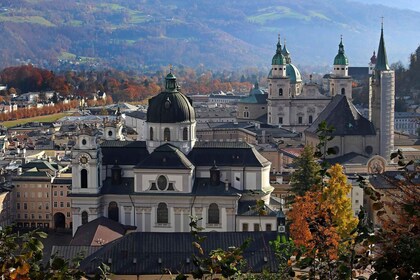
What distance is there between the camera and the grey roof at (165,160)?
29.8 metres

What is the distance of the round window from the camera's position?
1179 inches

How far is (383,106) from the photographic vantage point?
41844mm

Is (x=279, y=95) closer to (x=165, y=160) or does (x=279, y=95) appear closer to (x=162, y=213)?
(x=165, y=160)

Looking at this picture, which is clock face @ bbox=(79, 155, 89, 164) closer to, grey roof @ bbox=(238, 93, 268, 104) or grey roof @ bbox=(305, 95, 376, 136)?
grey roof @ bbox=(305, 95, 376, 136)

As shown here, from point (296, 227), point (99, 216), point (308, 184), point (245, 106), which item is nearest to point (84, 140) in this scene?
point (99, 216)

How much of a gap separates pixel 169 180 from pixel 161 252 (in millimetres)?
8322

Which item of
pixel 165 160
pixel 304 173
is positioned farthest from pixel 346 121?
pixel 165 160

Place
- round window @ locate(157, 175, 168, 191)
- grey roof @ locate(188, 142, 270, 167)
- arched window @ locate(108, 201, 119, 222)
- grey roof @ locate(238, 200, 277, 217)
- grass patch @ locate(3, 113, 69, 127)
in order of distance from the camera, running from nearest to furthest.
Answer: grey roof @ locate(238, 200, 277, 217) → round window @ locate(157, 175, 168, 191) → arched window @ locate(108, 201, 119, 222) → grey roof @ locate(188, 142, 270, 167) → grass patch @ locate(3, 113, 69, 127)

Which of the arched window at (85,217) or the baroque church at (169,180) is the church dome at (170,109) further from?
the arched window at (85,217)

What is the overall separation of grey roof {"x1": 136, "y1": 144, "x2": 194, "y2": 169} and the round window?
1.34 feet

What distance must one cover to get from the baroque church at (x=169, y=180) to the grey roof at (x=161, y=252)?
648cm

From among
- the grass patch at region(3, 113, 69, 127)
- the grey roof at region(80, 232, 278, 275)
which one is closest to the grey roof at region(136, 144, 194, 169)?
the grey roof at region(80, 232, 278, 275)

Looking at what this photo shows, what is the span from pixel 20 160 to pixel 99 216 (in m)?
16.0

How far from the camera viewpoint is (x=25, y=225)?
37312 mm
